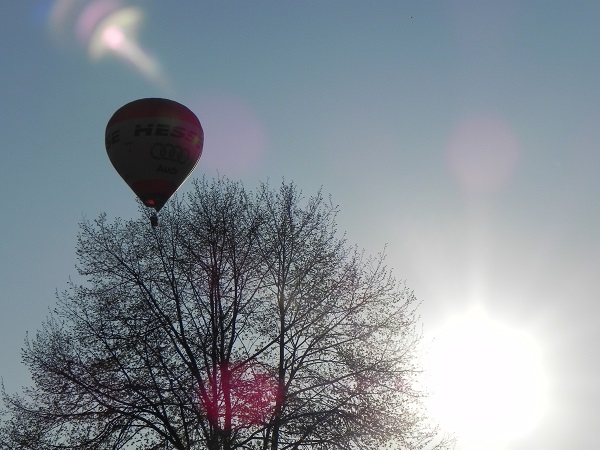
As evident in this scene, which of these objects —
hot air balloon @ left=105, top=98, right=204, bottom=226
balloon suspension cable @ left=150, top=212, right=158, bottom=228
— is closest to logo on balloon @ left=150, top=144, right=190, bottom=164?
hot air balloon @ left=105, top=98, right=204, bottom=226

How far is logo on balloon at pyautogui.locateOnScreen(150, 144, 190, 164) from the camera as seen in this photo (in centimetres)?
2638

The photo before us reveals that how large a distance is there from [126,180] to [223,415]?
8003 millimetres

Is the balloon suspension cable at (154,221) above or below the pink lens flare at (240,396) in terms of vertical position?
above

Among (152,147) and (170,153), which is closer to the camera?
(152,147)

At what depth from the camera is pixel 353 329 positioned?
24703mm

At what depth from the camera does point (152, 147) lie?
86.5 ft

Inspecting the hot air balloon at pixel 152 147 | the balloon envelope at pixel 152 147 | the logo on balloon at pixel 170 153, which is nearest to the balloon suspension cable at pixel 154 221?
the hot air balloon at pixel 152 147

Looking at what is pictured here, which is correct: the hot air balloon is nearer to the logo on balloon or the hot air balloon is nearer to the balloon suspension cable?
the logo on balloon

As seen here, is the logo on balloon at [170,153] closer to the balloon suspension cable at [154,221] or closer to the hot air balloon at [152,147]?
the hot air balloon at [152,147]

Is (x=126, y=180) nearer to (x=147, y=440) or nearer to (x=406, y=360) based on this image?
(x=147, y=440)

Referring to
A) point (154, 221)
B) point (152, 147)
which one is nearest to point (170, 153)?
point (152, 147)

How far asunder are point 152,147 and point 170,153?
1.90 ft

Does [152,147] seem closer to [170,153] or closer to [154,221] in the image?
[170,153]

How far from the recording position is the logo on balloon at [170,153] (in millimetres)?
26375
